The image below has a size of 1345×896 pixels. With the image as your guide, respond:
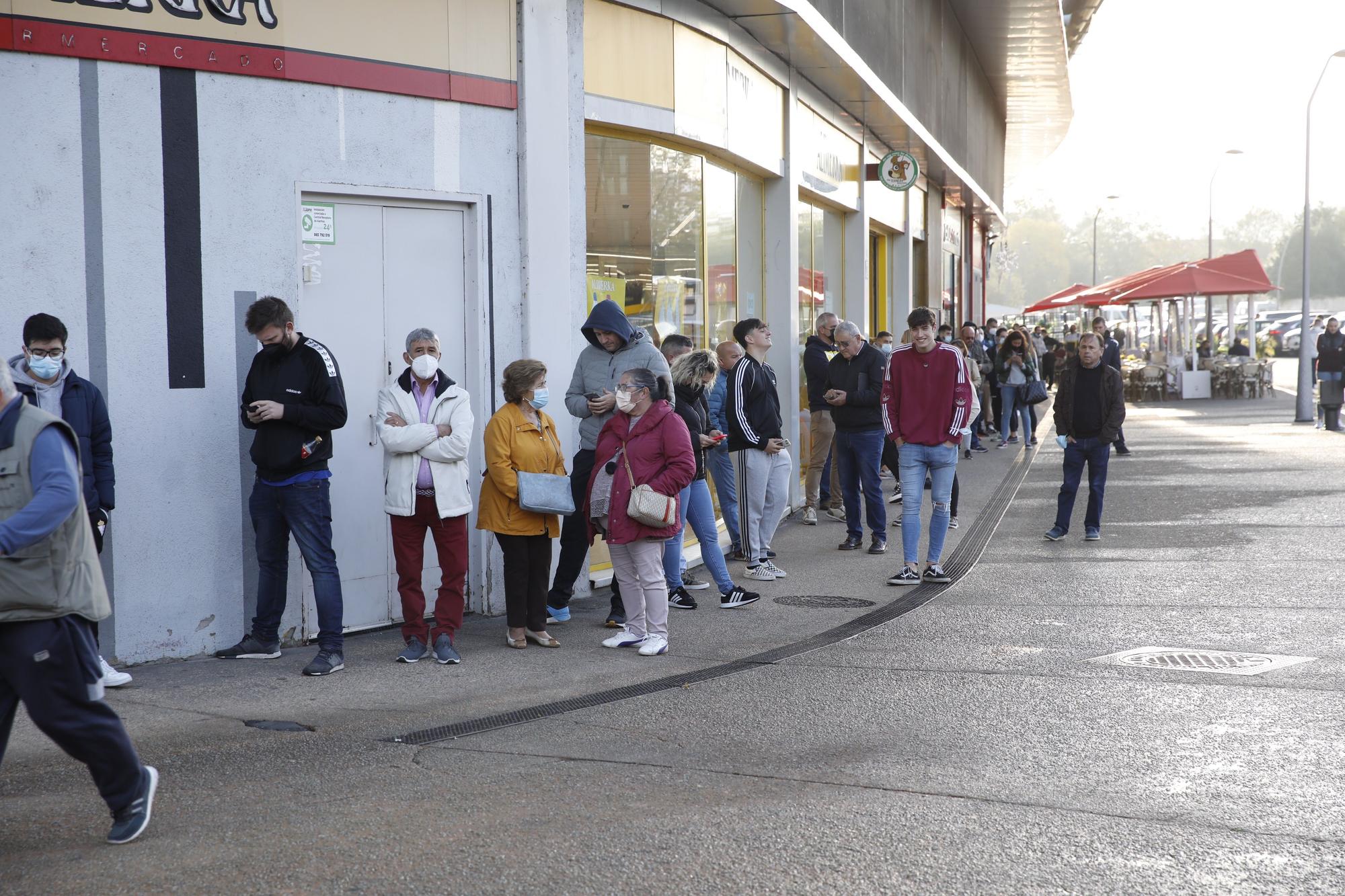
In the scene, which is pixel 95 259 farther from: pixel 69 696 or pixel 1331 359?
pixel 1331 359

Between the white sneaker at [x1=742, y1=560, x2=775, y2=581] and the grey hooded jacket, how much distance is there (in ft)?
7.29

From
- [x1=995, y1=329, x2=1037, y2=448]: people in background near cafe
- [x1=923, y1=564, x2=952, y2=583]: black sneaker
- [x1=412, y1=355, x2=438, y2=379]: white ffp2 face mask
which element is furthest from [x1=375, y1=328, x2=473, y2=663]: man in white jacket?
[x1=995, y1=329, x2=1037, y2=448]: people in background near cafe

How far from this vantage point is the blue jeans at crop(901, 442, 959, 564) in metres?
10.3

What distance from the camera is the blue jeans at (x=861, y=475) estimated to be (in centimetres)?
1164

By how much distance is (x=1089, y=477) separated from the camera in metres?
12.4

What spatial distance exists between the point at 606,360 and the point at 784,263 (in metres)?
5.89

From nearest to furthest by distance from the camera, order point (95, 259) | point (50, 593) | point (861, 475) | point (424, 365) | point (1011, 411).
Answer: point (50, 593) → point (95, 259) → point (424, 365) → point (861, 475) → point (1011, 411)

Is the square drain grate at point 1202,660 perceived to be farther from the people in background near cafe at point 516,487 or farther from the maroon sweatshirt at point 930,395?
the people in background near cafe at point 516,487

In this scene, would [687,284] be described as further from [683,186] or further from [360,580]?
[360,580]

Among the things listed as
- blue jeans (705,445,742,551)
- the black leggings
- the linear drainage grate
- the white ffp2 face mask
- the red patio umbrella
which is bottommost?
the linear drainage grate

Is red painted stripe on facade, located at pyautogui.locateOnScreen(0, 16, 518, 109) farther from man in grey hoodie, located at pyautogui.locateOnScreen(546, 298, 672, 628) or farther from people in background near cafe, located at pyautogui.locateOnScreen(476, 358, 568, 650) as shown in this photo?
people in background near cafe, located at pyautogui.locateOnScreen(476, 358, 568, 650)

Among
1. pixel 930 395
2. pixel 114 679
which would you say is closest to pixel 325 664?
pixel 114 679

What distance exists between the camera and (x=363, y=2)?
8.45 metres

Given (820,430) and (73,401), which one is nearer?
(73,401)
